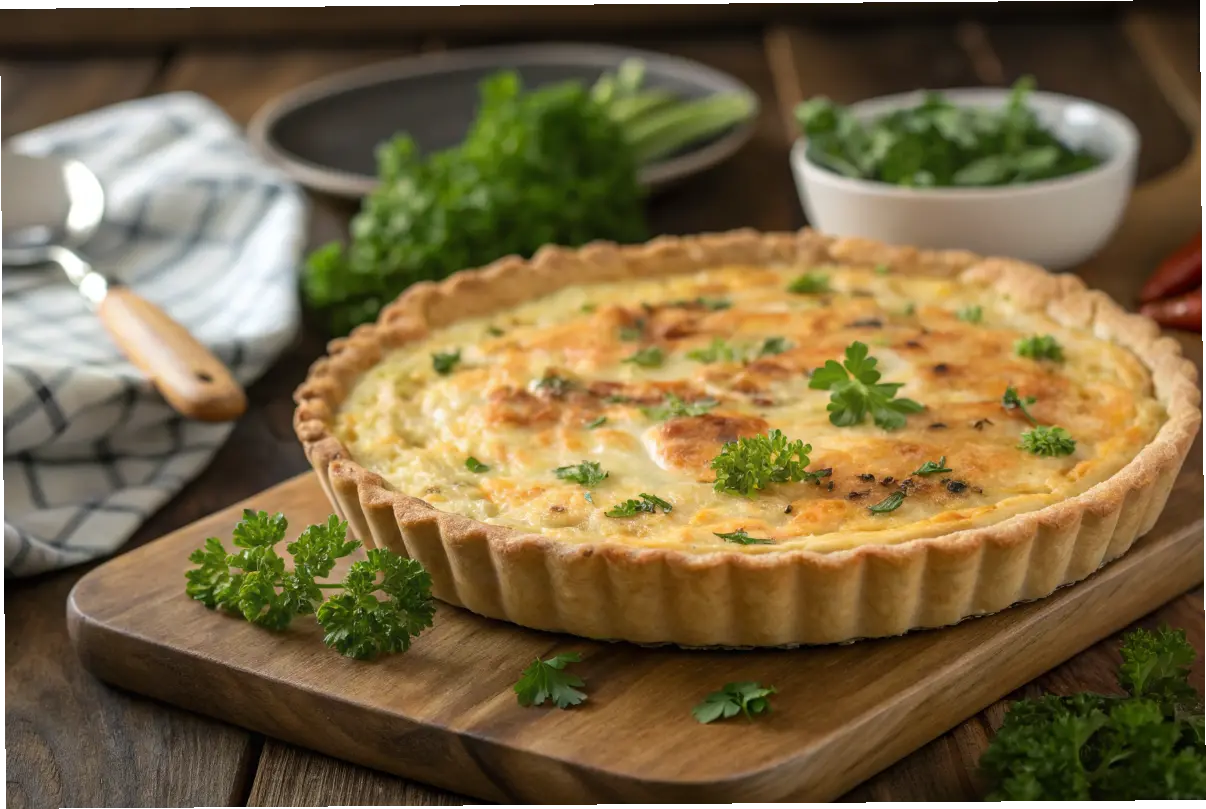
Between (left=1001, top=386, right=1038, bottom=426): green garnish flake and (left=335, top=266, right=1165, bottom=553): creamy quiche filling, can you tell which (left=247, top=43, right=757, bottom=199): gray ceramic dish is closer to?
(left=335, top=266, right=1165, bottom=553): creamy quiche filling

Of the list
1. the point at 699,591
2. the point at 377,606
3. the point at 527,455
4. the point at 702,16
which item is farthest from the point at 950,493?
the point at 702,16

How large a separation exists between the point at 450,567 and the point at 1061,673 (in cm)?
139

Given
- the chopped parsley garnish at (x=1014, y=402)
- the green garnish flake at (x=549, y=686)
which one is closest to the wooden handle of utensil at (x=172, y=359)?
the green garnish flake at (x=549, y=686)

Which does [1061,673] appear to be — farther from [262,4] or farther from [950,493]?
[262,4]

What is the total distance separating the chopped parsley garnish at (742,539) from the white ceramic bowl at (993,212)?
2.17 metres

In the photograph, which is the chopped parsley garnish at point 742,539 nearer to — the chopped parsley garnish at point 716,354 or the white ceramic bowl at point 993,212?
the chopped parsley garnish at point 716,354

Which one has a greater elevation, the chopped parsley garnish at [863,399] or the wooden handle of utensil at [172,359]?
the wooden handle of utensil at [172,359]

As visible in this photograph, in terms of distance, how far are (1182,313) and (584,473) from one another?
237 cm

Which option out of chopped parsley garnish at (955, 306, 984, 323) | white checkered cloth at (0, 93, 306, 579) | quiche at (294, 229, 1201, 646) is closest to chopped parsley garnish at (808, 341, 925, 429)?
quiche at (294, 229, 1201, 646)

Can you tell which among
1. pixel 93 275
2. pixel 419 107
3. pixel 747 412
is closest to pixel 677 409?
pixel 747 412

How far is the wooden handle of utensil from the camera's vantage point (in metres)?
4.00

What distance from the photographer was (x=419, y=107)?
6.98 metres

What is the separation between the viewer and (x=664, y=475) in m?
3.46

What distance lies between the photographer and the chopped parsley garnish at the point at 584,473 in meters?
3.42
